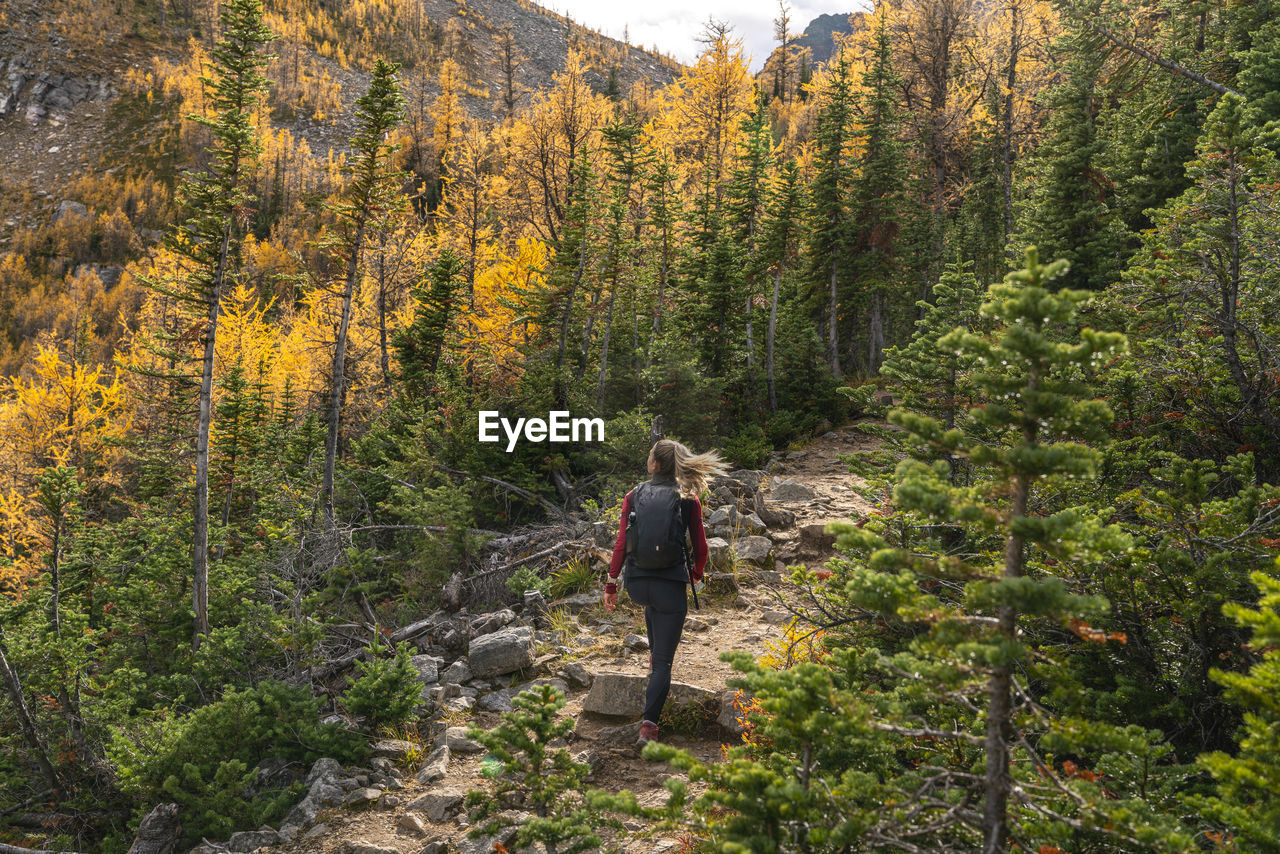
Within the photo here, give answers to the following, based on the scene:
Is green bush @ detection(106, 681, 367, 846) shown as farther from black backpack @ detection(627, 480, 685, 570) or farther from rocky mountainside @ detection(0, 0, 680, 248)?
rocky mountainside @ detection(0, 0, 680, 248)

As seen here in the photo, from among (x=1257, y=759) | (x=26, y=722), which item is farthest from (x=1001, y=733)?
(x=26, y=722)

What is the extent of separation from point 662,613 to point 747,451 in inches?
470

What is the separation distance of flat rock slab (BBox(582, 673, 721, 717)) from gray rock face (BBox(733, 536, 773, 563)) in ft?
12.5

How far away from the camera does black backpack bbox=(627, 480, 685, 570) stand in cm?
505

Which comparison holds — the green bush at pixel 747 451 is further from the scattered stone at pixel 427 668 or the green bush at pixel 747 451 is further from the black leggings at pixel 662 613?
the black leggings at pixel 662 613

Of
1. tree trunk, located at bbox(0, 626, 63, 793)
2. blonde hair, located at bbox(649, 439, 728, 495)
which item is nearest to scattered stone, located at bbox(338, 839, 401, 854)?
blonde hair, located at bbox(649, 439, 728, 495)

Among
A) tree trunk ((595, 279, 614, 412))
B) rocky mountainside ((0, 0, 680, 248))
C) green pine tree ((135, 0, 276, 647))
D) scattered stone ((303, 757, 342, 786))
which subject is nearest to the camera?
scattered stone ((303, 757, 342, 786))

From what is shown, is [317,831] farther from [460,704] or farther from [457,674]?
[457,674]

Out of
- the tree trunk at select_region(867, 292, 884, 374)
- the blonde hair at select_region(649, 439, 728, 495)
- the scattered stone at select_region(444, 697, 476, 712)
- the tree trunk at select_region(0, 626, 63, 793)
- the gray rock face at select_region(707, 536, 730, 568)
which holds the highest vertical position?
the tree trunk at select_region(867, 292, 884, 374)

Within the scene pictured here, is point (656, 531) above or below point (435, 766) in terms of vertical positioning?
above

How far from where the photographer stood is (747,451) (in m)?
16.8

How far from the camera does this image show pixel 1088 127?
16.7 metres

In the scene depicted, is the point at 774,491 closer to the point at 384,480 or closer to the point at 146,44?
the point at 384,480

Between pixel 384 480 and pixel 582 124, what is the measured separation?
62.3 feet
